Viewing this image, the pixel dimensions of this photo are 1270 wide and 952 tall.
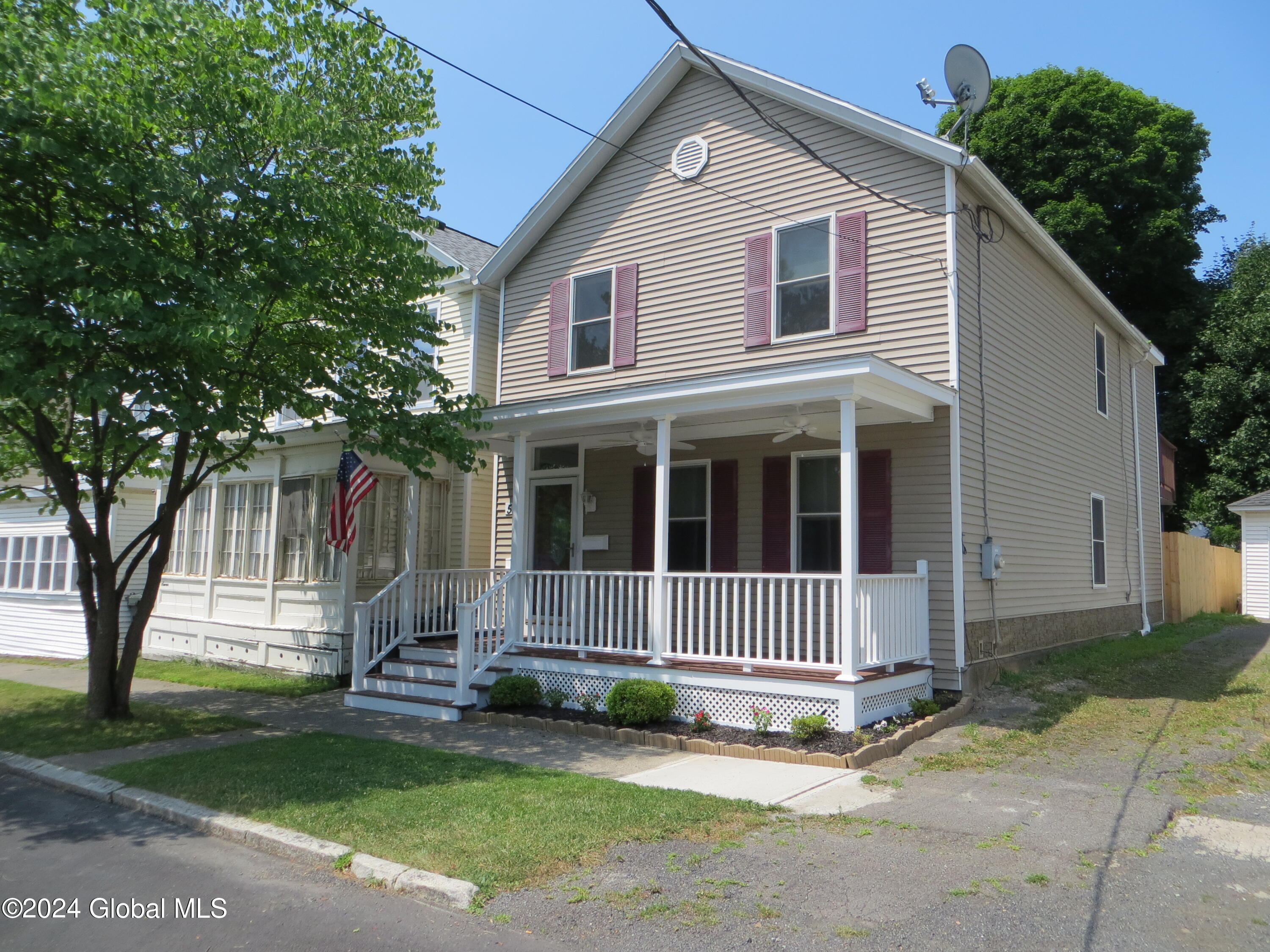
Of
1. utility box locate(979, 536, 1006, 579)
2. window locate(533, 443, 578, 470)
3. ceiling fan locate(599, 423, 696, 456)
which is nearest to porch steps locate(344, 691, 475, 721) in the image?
ceiling fan locate(599, 423, 696, 456)

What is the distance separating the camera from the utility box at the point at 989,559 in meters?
10.9

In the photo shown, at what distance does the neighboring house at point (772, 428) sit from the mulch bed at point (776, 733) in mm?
159

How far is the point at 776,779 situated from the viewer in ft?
25.5

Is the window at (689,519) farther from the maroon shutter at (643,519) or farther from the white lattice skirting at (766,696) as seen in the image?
the white lattice skirting at (766,696)

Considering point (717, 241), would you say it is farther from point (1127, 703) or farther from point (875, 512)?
point (1127, 703)

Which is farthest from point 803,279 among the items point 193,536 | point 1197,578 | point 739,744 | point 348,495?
point 1197,578

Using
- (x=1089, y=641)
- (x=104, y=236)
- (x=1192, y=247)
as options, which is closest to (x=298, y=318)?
(x=104, y=236)

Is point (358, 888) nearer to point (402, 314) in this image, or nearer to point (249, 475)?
point (402, 314)

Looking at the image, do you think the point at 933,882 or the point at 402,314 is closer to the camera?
the point at 933,882

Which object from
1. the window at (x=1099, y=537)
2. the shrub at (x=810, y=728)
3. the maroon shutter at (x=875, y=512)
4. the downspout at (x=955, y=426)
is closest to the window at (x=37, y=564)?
the maroon shutter at (x=875, y=512)

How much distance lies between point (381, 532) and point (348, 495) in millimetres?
1595

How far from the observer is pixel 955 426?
10.6 m

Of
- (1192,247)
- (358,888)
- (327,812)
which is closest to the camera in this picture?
(358,888)

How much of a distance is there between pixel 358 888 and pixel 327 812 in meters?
1.38
